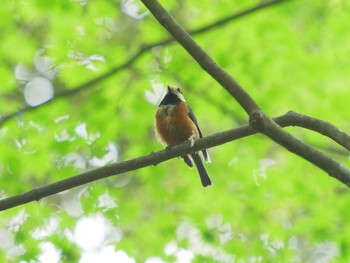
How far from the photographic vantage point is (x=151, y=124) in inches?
334

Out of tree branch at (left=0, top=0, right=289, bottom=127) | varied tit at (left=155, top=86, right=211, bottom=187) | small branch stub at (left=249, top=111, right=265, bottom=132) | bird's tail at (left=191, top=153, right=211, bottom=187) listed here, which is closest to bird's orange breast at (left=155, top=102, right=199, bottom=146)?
varied tit at (left=155, top=86, right=211, bottom=187)

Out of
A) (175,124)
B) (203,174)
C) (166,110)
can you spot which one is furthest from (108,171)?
(203,174)

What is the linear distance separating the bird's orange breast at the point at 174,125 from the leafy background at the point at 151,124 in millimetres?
1358

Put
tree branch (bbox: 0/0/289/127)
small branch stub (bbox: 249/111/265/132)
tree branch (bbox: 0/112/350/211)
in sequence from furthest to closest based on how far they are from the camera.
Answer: tree branch (bbox: 0/0/289/127) → tree branch (bbox: 0/112/350/211) → small branch stub (bbox: 249/111/265/132)

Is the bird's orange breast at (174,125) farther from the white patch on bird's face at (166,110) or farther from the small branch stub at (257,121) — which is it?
the small branch stub at (257,121)

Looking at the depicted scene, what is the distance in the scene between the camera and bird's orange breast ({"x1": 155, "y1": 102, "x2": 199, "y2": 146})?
5.72 m

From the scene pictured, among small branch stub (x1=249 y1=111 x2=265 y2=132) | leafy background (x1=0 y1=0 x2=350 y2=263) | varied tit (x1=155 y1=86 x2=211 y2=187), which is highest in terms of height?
small branch stub (x1=249 y1=111 x2=265 y2=132)

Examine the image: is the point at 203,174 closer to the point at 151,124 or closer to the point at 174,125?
the point at 174,125

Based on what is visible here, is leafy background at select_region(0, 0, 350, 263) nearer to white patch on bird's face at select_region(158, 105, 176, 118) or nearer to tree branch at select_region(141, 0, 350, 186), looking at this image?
white patch on bird's face at select_region(158, 105, 176, 118)

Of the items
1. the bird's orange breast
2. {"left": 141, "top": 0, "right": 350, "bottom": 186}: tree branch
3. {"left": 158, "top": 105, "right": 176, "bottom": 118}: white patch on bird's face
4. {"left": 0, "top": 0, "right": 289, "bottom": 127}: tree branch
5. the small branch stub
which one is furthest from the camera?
{"left": 0, "top": 0, "right": 289, "bottom": 127}: tree branch

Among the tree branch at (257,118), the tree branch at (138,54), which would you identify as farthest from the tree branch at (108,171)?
the tree branch at (138,54)

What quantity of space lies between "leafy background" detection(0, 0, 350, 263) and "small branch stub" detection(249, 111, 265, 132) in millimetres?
3548

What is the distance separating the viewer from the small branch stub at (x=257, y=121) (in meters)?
3.08

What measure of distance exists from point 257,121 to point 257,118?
0.02m
